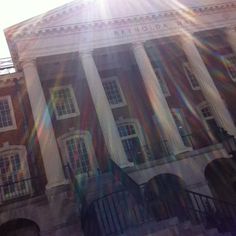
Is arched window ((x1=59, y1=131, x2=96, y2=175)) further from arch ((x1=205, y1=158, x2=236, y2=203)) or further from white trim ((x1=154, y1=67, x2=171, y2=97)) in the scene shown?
arch ((x1=205, y1=158, x2=236, y2=203))

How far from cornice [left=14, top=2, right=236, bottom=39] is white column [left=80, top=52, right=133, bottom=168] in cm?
172

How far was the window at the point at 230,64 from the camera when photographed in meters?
25.8

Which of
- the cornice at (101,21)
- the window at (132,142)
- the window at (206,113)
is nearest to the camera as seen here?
the cornice at (101,21)

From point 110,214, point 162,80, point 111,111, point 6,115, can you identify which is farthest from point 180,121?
point 110,214

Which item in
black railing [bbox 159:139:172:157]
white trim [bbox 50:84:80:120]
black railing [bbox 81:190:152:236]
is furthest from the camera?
white trim [bbox 50:84:80:120]

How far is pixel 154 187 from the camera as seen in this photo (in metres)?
18.4

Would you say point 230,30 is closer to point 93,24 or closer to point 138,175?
point 93,24

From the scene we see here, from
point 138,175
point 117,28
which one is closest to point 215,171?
point 138,175

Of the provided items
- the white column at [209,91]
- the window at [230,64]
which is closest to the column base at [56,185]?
the white column at [209,91]

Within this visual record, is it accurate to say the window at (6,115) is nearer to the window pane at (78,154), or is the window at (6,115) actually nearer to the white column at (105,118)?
the window pane at (78,154)

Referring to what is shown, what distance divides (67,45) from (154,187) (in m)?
9.13

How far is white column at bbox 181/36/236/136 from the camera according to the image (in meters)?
19.2

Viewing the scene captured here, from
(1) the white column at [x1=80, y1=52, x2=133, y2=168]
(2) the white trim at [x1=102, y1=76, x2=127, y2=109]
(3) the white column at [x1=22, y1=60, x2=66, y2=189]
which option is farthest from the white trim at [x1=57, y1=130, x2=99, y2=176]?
(3) the white column at [x1=22, y1=60, x2=66, y2=189]

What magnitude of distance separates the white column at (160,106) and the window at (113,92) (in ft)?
12.7
